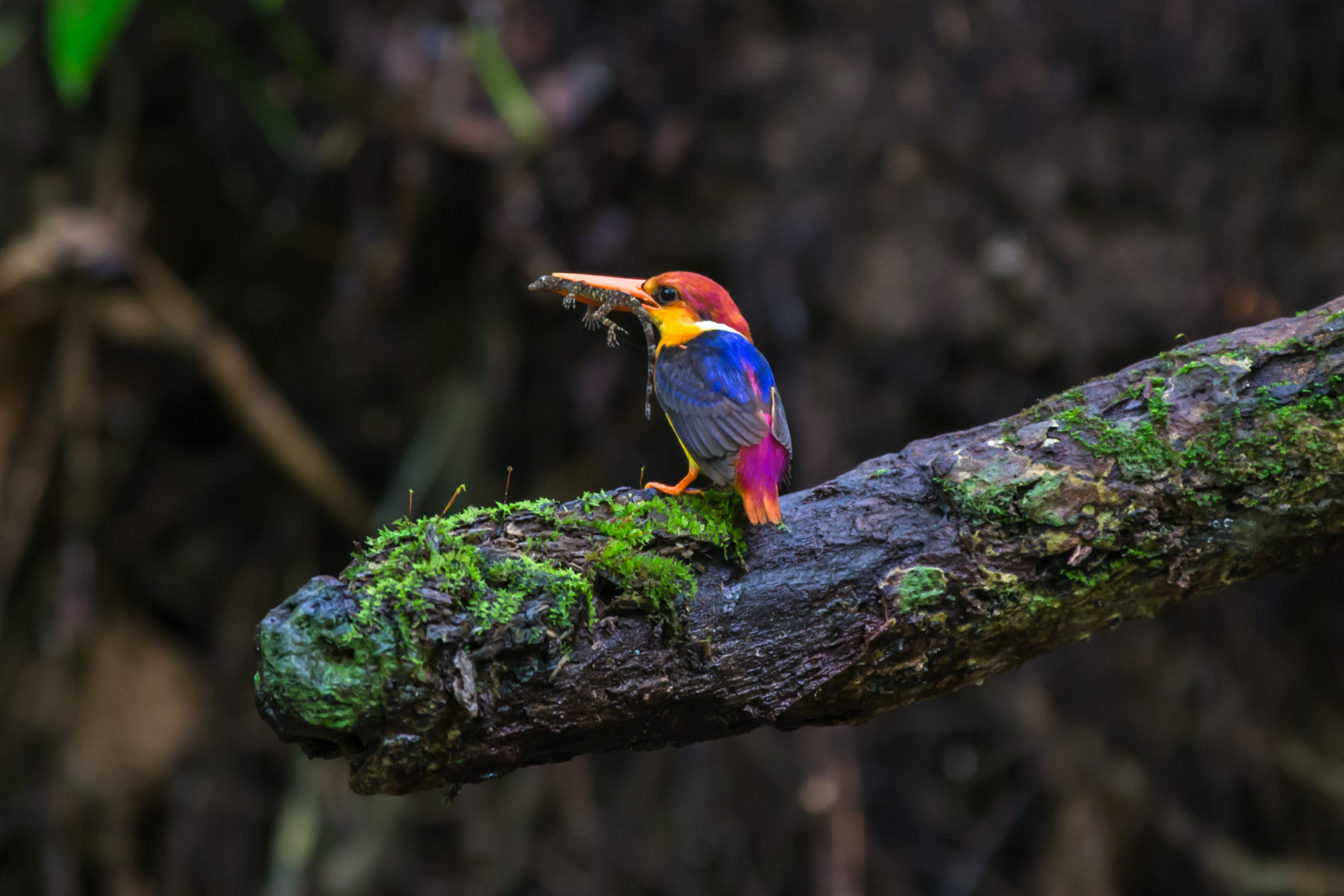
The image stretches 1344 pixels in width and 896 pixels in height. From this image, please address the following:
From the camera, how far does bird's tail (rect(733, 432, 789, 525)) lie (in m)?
1.27

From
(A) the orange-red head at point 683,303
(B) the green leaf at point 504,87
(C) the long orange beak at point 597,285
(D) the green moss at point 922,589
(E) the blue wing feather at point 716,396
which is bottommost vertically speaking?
(D) the green moss at point 922,589

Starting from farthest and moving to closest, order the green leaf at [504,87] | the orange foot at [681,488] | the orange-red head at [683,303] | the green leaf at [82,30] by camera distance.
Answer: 1. the green leaf at [504,87]
2. the green leaf at [82,30]
3. the orange-red head at [683,303]
4. the orange foot at [681,488]

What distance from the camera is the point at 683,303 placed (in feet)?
4.84

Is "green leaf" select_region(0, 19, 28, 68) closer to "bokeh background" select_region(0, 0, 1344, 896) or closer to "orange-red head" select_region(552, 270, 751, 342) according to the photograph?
"bokeh background" select_region(0, 0, 1344, 896)

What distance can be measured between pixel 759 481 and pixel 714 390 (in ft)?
0.52

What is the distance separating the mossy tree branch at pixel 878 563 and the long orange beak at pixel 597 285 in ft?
1.12

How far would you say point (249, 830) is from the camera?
3.84 meters

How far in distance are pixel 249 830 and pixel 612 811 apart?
1.48 meters

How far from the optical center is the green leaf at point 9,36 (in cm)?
347

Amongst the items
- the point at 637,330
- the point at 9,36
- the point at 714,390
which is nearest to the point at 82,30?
the point at 9,36

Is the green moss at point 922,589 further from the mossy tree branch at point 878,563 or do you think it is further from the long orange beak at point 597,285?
the long orange beak at point 597,285

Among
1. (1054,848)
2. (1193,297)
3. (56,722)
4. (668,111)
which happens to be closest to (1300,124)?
(1193,297)

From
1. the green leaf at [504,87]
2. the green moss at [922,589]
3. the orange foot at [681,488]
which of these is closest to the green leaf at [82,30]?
the green leaf at [504,87]

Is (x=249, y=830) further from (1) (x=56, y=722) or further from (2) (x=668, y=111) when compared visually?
(2) (x=668, y=111)
